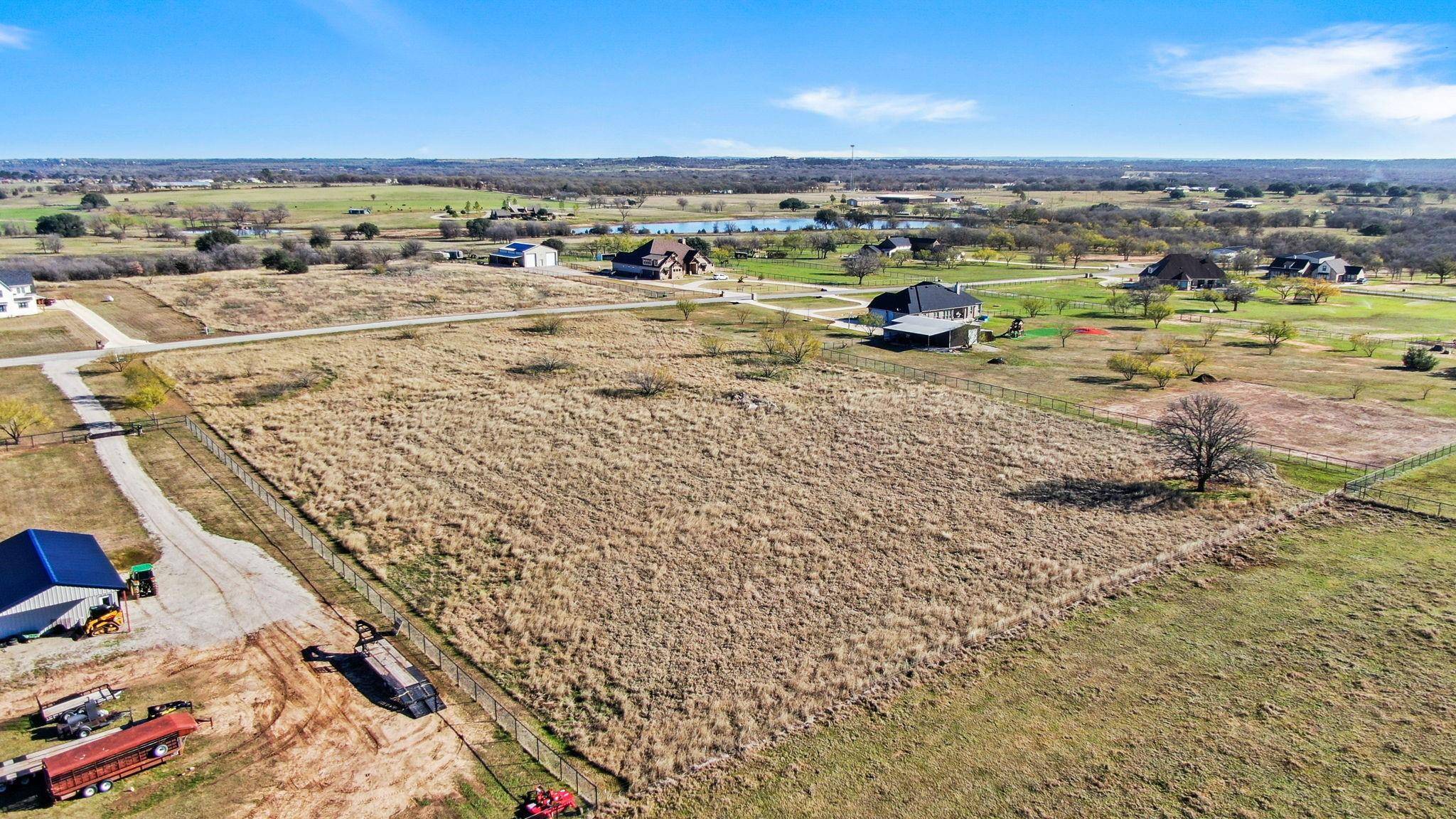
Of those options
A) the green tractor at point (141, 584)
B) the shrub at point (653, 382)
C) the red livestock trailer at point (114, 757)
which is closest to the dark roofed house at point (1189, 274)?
the shrub at point (653, 382)

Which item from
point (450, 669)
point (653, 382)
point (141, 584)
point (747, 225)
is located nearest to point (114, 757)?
point (450, 669)

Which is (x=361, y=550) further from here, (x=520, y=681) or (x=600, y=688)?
(x=600, y=688)

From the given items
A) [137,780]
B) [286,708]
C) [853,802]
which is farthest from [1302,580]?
[137,780]

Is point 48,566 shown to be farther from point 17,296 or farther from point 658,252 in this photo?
point 658,252

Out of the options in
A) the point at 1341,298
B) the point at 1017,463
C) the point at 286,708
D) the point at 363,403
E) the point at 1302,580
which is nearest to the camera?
the point at 286,708

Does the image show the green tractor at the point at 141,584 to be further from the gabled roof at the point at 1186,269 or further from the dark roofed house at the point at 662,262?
the gabled roof at the point at 1186,269
